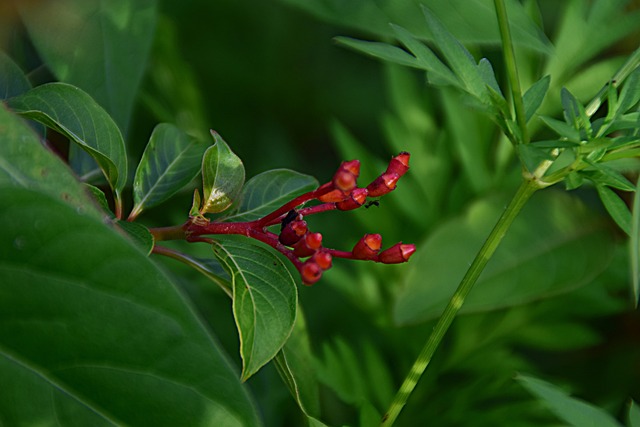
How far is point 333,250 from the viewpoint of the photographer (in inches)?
17.6

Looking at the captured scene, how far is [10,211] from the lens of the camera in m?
0.36

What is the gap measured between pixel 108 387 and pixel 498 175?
0.62 meters

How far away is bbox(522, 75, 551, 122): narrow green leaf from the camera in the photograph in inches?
20.2

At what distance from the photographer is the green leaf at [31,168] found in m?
0.38

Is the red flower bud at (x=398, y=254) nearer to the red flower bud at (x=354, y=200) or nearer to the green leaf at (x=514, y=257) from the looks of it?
the red flower bud at (x=354, y=200)

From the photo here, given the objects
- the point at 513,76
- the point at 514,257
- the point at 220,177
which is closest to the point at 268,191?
the point at 220,177

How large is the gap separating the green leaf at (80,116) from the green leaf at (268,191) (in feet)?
0.26

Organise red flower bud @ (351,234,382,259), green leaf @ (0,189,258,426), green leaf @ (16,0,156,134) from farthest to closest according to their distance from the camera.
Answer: green leaf @ (16,0,156,134)
red flower bud @ (351,234,382,259)
green leaf @ (0,189,258,426)

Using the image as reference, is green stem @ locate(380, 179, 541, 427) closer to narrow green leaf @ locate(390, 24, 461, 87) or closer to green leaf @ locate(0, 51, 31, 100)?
narrow green leaf @ locate(390, 24, 461, 87)

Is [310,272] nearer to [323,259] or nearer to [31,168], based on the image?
[323,259]

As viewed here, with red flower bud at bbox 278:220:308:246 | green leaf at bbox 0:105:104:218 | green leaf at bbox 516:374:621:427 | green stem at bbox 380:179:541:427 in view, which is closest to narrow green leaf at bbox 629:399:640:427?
green leaf at bbox 516:374:621:427

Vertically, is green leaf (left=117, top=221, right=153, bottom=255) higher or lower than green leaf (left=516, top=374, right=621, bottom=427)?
higher

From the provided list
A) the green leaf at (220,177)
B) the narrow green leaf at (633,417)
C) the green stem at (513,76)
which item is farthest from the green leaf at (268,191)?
the narrow green leaf at (633,417)

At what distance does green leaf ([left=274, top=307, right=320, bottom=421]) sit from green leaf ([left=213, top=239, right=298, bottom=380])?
63 millimetres
